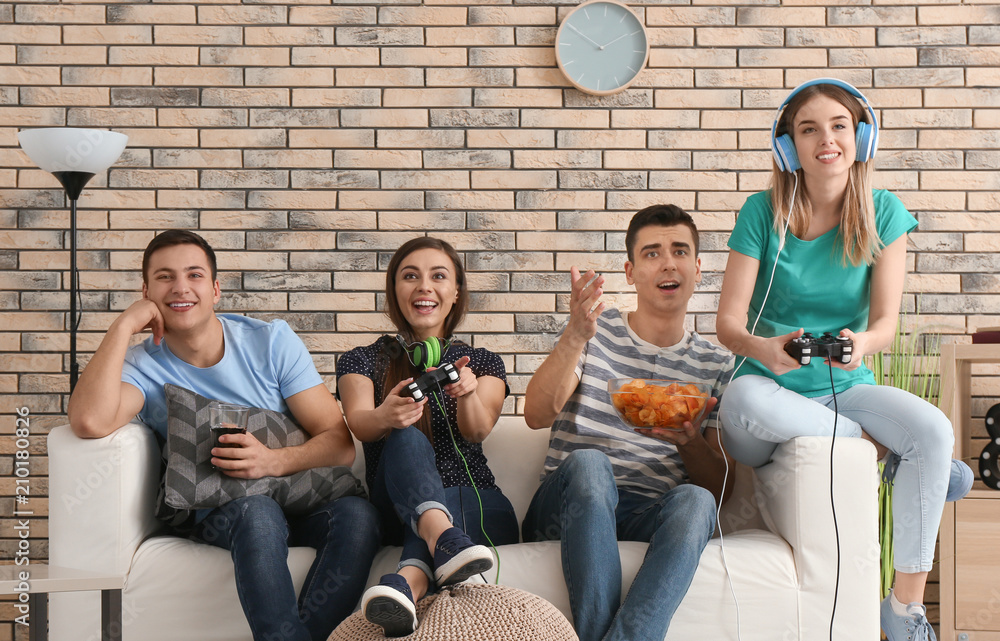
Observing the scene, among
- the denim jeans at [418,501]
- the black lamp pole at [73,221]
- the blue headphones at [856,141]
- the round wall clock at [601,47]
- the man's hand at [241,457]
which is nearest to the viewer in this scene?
the denim jeans at [418,501]

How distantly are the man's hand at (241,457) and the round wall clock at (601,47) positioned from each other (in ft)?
5.71

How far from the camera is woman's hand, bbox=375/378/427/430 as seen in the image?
173 cm

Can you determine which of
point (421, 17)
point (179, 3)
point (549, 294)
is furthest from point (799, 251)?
point (179, 3)

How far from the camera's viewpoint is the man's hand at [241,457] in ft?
5.73

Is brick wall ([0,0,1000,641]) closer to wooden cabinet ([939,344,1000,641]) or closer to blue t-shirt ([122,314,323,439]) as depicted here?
wooden cabinet ([939,344,1000,641])

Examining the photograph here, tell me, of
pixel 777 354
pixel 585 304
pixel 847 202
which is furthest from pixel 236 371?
pixel 847 202

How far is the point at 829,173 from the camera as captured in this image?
6.03 ft

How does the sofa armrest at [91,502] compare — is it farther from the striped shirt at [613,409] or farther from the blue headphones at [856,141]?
the blue headphones at [856,141]

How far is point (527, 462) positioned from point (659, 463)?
1.28 feet

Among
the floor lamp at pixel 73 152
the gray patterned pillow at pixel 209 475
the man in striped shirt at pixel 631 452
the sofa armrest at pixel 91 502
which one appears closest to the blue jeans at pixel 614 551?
the man in striped shirt at pixel 631 452

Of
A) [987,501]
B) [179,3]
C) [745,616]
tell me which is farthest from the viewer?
[179,3]

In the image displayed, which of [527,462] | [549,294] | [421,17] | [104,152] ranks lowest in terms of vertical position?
[527,462]

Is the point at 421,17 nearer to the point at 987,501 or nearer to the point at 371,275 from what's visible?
the point at 371,275

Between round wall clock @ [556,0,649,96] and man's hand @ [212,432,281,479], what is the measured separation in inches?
68.6
